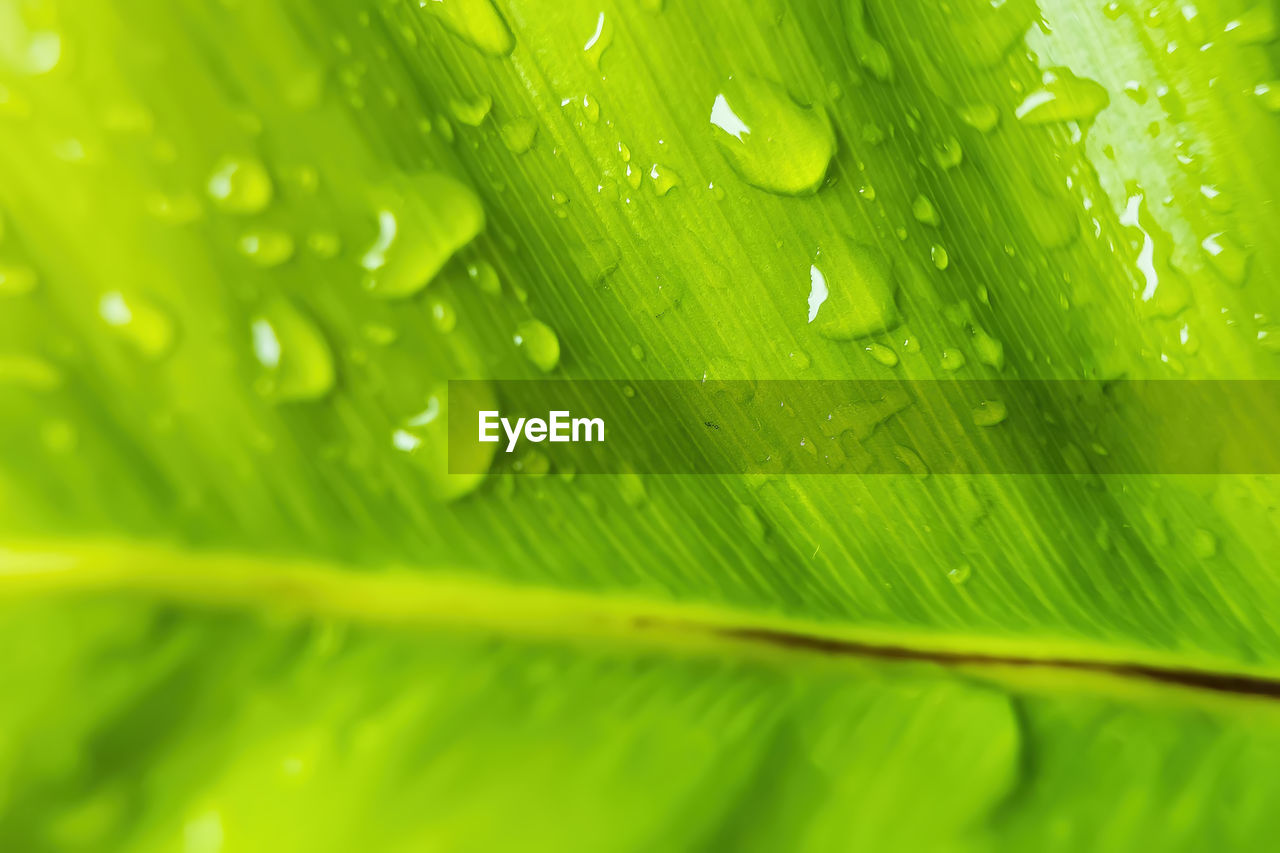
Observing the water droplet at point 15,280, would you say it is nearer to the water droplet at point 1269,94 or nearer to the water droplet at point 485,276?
the water droplet at point 485,276

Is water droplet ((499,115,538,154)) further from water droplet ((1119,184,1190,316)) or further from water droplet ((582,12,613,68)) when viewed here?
water droplet ((1119,184,1190,316))

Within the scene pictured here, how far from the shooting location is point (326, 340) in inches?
16.1

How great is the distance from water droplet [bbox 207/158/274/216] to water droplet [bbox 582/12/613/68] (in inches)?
7.0

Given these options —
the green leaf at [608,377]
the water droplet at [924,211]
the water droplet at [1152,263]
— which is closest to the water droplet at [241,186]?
the green leaf at [608,377]

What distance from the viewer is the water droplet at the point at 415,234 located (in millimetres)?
415

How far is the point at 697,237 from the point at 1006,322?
20 centimetres

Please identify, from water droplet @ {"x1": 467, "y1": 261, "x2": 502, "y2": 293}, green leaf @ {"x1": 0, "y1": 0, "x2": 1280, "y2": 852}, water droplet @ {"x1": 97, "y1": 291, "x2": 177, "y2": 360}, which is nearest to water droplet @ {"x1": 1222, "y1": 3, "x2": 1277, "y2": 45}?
green leaf @ {"x1": 0, "y1": 0, "x2": 1280, "y2": 852}

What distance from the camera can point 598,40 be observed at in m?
0.45

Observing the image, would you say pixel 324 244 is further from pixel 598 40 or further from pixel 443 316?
pixel 598 40

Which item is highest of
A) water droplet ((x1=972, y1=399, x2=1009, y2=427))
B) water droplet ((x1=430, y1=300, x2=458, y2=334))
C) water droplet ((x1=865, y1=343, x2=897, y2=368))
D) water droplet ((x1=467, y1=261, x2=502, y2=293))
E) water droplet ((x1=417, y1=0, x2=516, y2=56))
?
water droplet ((x1=417, y1=0, x2=516, y2=56))

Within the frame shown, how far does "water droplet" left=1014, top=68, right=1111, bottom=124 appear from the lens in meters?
0.49

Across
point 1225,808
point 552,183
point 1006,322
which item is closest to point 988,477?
point 1006,322

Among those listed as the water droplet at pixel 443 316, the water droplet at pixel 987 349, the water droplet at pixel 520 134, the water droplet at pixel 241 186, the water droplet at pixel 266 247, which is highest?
the water droplet at pixel 241 186

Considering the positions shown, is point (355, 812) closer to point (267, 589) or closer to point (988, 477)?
point (267, 589)
